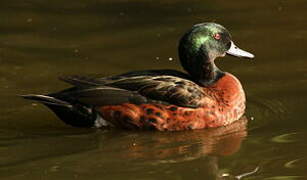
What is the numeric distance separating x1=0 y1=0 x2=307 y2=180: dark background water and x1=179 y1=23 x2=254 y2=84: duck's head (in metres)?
0.64

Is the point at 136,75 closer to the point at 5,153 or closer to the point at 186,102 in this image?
the point at 186,102

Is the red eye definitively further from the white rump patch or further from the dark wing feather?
the white rump patch

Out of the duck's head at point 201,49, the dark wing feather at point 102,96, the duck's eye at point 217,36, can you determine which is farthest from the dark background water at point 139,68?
the duck's eye at point 217,36

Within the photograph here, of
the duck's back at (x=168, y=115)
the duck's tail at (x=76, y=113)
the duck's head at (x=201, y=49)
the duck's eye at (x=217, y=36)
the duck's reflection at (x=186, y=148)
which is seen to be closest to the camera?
the duck's reflection at (x=186, y=148)

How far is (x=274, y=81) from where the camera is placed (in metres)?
11.6

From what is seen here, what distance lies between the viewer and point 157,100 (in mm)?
10406

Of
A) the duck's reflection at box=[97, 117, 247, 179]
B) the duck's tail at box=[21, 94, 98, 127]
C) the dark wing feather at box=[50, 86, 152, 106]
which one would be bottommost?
the duck's reflection at box=[97, 117, 247, 179]

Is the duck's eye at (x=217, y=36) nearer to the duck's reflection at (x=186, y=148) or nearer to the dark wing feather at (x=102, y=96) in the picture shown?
the duck's reflection at (x=186, y=148)

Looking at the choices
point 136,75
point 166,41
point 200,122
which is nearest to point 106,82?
point 136,75

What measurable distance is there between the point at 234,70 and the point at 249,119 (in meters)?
1.50

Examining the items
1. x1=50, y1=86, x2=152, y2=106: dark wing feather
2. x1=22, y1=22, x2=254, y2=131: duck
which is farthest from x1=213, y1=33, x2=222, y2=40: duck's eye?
x1=50, y1=86, x2=152, y2=106: dark wing feather

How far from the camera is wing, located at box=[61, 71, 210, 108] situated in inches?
408

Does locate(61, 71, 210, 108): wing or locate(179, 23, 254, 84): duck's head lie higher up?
locate(179, 23, 254, 84): duck's head

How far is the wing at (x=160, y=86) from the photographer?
10359 millimetres
